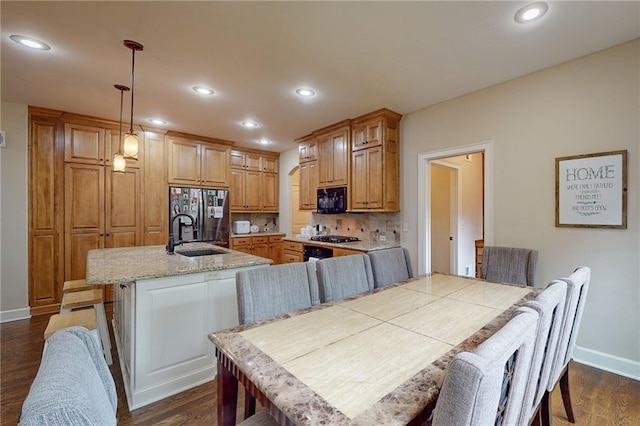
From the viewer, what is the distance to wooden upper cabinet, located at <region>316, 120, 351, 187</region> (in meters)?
4.06

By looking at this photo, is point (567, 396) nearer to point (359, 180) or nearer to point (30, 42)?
point (359, 180)

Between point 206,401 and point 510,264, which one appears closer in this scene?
point 206,401

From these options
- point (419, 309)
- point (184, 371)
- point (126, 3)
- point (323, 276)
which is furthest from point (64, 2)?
point (419, 309)

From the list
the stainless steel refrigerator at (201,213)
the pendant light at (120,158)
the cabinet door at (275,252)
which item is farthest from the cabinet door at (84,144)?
the cabinet door at (275,252)

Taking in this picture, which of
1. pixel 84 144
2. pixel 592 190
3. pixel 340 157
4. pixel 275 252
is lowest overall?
pixel 275 252

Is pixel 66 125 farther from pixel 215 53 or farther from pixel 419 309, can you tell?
pixel 419 309

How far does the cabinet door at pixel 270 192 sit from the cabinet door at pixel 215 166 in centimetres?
89

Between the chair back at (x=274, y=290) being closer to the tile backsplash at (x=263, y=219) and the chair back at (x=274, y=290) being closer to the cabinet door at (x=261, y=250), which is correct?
the cabinet door at (x=261, y=250)

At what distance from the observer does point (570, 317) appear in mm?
1364

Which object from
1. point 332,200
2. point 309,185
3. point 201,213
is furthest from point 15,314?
point 332,200

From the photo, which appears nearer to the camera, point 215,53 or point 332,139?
point 215,53

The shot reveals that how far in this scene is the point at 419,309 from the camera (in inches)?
60.7

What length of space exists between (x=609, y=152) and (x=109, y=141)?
562cm

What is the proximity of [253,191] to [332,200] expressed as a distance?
2.08 metres
